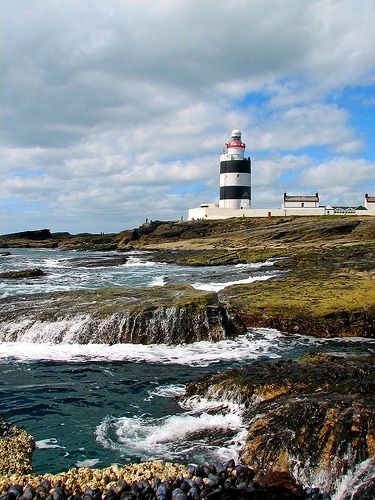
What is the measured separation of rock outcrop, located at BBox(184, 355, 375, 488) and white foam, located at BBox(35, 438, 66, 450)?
3.27m

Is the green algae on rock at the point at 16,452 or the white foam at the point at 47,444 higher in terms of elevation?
the green algae on rock at the point at 16,452

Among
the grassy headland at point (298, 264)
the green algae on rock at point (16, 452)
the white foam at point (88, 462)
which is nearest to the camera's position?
the green algae on rock at point (16, 452)

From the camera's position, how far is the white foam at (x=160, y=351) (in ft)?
51.0

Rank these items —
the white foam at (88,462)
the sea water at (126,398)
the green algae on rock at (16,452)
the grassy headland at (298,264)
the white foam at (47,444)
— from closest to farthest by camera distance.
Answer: the green algae on rock at (16,452)
the white foam at (88,462)
the sea water at (126,398)
the white foam at (47,444)
the grassy headland at (298,264)

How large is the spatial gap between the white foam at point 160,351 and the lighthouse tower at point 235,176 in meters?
65.7

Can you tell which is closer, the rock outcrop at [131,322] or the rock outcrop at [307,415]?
the rock outcrop at [307,415]

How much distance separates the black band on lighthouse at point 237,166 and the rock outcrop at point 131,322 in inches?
2526

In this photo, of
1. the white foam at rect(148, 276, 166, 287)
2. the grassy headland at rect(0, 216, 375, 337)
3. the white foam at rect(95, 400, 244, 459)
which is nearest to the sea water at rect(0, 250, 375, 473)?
the white foam at rect(95, 400, 244, 459)

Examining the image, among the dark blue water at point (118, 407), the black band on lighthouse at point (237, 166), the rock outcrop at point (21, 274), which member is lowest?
the dark blue water at point (118, 407)

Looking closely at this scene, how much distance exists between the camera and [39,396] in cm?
1233

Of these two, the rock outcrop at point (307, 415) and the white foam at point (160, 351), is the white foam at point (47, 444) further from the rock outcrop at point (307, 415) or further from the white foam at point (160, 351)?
the white foam at point (160, 351)

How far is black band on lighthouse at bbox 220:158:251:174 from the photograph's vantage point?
8194 centimetres

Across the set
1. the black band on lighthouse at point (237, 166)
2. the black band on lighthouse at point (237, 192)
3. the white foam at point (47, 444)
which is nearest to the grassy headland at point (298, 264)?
the black band on lighthouse at point (237, 192)

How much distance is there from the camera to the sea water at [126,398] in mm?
9109
